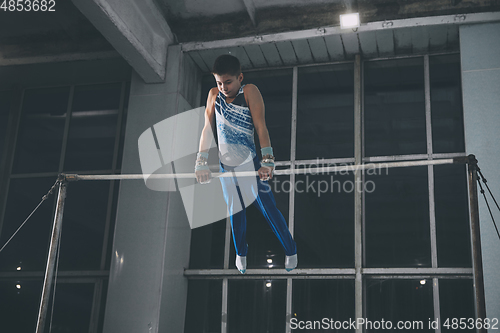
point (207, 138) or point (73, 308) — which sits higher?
point (207, 138)

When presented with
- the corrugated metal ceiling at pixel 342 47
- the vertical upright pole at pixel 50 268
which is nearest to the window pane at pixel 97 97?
the corrugated metal ceiling at pixel 342 47

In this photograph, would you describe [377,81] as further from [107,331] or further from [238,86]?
[107,331]

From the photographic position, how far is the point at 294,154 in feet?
21.7

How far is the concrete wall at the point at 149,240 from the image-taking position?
5852 mm

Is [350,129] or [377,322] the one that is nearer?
[377,322]

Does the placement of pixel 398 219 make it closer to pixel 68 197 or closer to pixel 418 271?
pixel 418 271

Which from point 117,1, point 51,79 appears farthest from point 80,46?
point 117,1

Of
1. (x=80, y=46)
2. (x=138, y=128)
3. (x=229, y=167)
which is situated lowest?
(x=229, y=167)

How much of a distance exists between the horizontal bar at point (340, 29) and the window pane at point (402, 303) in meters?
2.97

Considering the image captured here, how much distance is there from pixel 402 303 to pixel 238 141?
9.40ft

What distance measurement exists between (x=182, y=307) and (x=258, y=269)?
1.06m

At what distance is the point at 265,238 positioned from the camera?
21.1 ft

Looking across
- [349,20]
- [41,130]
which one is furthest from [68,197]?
[349,20]

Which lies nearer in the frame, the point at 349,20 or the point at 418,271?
the point at 418,271
